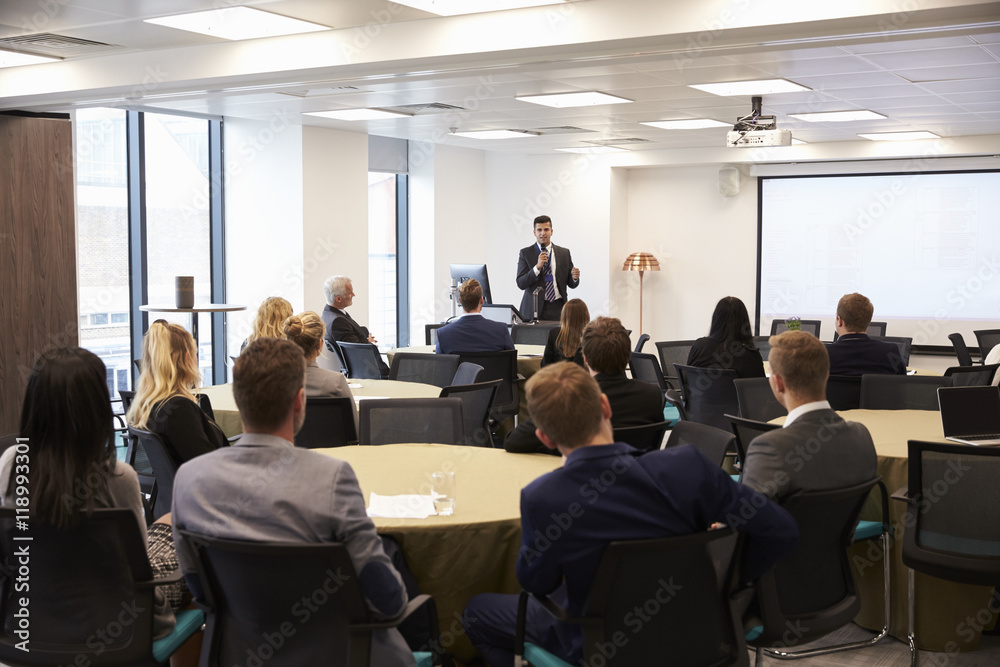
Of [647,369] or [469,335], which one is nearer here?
[469,335]

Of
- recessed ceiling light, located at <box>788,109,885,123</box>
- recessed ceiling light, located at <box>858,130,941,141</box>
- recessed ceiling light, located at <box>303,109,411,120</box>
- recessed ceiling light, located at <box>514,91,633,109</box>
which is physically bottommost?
recessed ceiling light, located at <box>514,91,633,109</box>

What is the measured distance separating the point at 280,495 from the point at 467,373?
3224 millimetres

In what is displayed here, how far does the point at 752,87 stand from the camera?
6.76 meters

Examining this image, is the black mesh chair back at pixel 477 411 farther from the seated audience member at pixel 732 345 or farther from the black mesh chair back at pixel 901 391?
the black mesh chair back at pixel 901 391

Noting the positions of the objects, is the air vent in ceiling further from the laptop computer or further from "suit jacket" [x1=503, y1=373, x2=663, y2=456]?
the laptop computer

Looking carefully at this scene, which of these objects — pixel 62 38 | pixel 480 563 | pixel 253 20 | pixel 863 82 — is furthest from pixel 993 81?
pixel 62 38

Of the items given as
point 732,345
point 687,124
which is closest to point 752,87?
point 732,345

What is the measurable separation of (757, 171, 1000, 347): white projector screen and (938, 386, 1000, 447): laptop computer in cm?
763

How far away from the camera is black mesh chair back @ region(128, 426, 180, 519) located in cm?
343

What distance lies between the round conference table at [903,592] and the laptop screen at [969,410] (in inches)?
9.9

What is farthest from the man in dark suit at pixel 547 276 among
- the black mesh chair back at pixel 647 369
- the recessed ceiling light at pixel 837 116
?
the black mesh chair back at pixel 647 369

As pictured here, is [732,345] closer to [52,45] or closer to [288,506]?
[288,506]

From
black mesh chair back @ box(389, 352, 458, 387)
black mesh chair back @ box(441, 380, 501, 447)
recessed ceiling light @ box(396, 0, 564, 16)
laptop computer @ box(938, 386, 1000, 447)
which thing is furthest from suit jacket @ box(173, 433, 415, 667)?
black mesh chair back @ box(389, 352, 458, 387)

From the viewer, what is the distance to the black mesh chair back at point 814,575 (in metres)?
2.54
